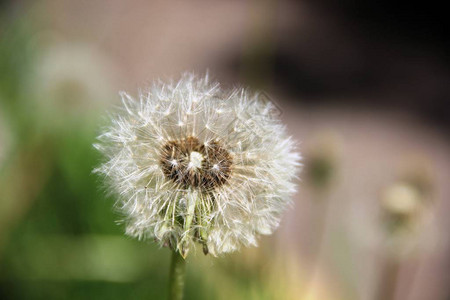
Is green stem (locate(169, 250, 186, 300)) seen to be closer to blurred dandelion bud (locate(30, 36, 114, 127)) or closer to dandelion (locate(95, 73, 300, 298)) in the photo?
dandelion (locate(95, 73, 300, 298))

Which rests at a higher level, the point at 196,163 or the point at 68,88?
the point at 68,88

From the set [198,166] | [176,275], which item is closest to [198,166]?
[198,166]

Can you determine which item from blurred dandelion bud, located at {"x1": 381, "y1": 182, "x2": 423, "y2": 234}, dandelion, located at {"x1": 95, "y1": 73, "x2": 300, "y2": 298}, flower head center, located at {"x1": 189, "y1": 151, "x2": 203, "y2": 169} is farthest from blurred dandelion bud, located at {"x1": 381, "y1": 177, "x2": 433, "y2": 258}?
flower head center, located at {"x1": 189, "y1": 151, "x2": 203, "y2": 169}

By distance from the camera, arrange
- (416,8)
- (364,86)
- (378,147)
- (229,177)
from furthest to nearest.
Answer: (416,8), (364,86), (378,147), (229,177)

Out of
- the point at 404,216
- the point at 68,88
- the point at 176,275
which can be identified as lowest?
the point at 176,275

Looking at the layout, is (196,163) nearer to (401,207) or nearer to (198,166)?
(198,166)

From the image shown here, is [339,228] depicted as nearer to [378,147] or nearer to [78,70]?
[78,70]

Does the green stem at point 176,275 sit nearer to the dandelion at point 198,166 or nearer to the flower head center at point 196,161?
the dandelion at point 198,166

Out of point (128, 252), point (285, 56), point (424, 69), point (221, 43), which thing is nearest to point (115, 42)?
point (221, 43)
